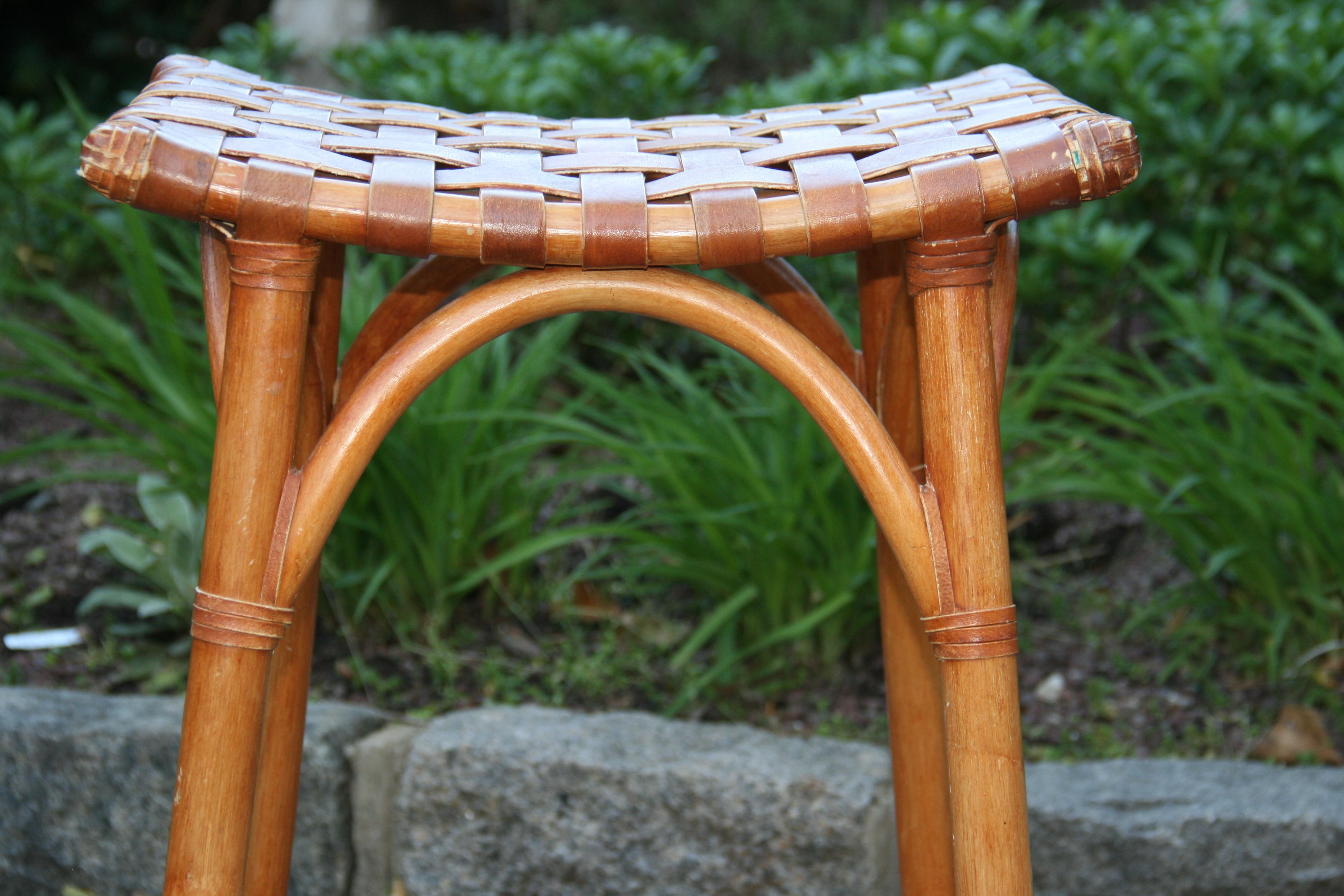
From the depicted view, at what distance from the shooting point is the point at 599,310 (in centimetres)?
67

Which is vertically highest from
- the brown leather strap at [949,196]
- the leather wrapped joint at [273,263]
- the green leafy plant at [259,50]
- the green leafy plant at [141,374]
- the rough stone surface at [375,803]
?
the green leafy plant at [259,50]

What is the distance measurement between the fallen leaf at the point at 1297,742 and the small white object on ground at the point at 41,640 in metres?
1.52

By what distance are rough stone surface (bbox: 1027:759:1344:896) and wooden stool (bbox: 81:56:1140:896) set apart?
0.47 m

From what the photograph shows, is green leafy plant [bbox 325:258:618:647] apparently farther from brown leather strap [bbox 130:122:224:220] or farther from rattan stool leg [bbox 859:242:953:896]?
brown leather strap [bbox 130:122:224:220]

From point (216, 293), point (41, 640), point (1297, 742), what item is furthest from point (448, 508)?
point (1297, 742)

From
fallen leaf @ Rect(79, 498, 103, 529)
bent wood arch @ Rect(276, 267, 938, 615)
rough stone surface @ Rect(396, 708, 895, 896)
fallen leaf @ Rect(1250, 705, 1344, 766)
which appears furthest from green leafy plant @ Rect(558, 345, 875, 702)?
fallen leaf @ Rect(79, 498, 103, 529)

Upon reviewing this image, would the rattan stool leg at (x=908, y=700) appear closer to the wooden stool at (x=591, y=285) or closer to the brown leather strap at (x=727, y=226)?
the wooden stool at (x=591, y=285)

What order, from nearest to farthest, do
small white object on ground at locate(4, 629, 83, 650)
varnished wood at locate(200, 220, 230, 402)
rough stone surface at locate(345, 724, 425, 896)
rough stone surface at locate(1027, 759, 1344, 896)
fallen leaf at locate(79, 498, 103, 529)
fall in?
varnished wood at locate(200, 220, 230, 402) < rough stone surface at locate(1027, 759, 1344, 896) < rough stone surface at locate(345, 724, 425, 896) < small white object on ground at locate(4, 629, 83, 650) < fallen leaf at locate(79, 498, 103, 529)

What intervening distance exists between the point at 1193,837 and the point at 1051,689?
369 millimetres

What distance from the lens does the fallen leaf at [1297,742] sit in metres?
1.24

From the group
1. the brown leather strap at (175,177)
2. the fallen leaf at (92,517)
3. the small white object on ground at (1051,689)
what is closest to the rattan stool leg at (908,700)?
the brown leather strap at (175,177)

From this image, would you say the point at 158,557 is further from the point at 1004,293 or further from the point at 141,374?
the point at 1004,293

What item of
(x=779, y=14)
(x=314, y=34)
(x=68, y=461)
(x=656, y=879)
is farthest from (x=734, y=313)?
(x=779, y=14)

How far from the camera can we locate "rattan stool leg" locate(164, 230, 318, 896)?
64 cm
